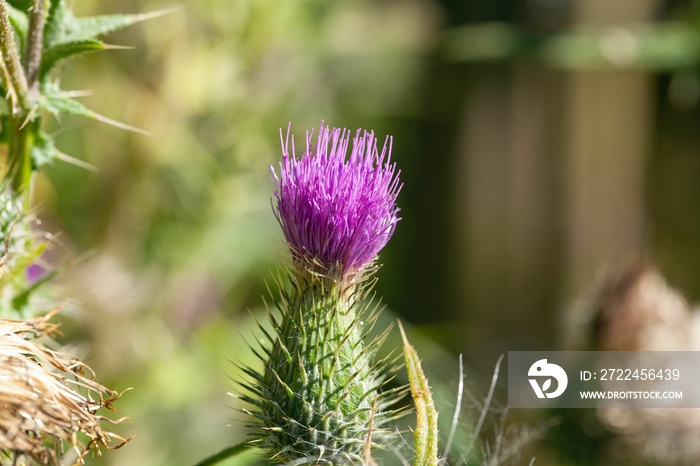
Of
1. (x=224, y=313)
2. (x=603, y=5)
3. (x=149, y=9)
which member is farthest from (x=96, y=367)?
(x=603, y=5)

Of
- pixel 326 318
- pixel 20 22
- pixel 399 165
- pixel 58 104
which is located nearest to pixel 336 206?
pixel 326 318

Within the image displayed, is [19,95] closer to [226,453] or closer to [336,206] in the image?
[336,206]

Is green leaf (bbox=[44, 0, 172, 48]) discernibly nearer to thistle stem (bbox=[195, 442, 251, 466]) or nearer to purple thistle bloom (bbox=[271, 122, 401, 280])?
purple thistle bloom (bbox=[271, 122, 401, 280])

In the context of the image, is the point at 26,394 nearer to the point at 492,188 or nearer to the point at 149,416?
the point at 149,416

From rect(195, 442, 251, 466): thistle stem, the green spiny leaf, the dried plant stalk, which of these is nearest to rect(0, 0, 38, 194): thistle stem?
the dried plant stalk

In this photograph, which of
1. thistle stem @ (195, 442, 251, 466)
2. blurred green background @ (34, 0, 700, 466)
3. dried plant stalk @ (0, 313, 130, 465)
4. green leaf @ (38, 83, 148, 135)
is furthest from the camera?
blurred green background @ (34, 0, 700, 466)
